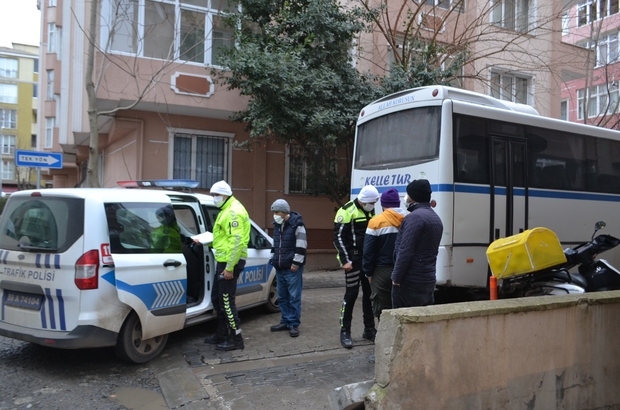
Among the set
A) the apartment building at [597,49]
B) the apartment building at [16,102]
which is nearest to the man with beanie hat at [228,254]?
the apartment building at [597,49]

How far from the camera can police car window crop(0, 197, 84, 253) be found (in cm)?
482

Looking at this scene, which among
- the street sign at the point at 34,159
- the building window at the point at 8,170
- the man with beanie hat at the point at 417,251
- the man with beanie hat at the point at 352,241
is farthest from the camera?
the building window at the point at 8,170

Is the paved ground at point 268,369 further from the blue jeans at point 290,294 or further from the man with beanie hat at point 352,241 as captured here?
the man with beanie hat at point 352,241

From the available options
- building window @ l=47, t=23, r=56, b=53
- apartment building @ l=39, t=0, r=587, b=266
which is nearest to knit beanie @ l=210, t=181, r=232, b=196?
apartment building @ l=39, t=0, r=587, b=266

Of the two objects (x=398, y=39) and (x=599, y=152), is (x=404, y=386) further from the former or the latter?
(x=398, y=39)

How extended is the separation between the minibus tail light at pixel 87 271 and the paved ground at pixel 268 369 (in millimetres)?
1150

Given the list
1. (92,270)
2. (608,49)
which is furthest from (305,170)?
(608,49)

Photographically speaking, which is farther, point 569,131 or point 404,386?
point 569,131

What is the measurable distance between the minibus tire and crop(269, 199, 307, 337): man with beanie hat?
1.64m

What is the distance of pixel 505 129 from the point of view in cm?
769

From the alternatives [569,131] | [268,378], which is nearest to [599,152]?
[569,131]

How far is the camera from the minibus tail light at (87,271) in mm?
4707

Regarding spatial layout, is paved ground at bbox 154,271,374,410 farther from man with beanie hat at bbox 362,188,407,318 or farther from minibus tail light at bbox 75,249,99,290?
minibus tail light at bbox 75,249,99,290

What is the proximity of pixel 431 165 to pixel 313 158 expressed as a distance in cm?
567
